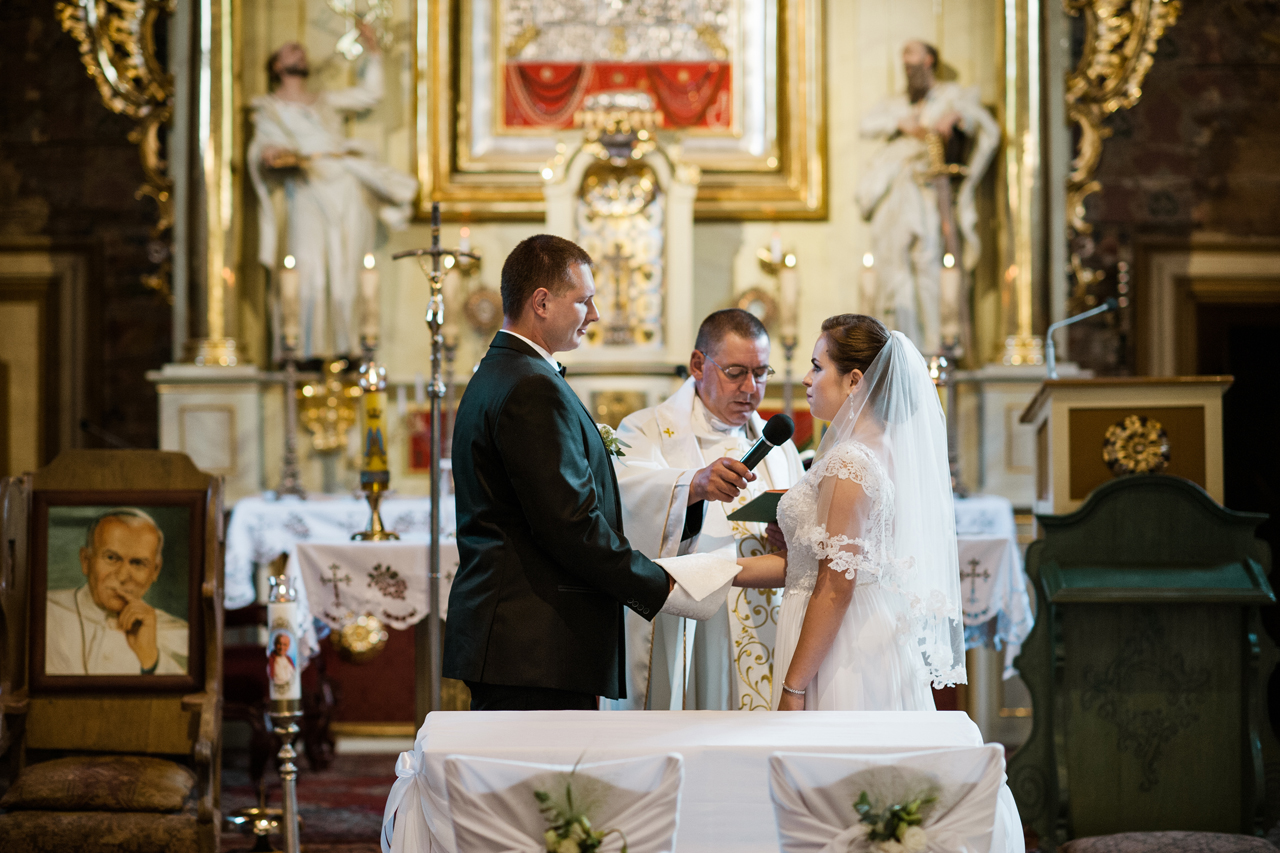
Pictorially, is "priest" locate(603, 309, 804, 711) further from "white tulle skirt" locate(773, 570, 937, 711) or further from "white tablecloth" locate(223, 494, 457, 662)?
"white tablecloth" locate(223, 494, 457, 662)

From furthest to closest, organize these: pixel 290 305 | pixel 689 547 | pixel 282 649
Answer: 1. pixel 290 305
2. pixel 689 547
3. pixel 282 649

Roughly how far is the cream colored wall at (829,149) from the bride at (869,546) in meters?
3.80

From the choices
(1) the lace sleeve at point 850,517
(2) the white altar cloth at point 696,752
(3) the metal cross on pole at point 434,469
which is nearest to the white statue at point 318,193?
(3) the metal cross on pole at point 434,469

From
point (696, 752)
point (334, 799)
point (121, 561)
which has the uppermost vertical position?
point (121, 561)

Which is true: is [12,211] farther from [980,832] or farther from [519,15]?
[980,832]

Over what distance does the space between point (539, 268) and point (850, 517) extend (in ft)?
2.94

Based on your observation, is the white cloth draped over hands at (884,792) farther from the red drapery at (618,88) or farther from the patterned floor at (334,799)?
the red drapery at (618,88)

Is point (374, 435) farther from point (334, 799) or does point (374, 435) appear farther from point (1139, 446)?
point (1139, 446)

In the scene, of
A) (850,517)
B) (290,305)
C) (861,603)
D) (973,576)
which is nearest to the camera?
(850,517)

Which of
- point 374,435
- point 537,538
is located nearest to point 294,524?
point 374,435

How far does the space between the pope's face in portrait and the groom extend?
5.48ft

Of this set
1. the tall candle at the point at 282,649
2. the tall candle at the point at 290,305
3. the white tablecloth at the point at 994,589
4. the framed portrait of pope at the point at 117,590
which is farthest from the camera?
the tall candle at the point at 290,305

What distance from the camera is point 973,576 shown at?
16.3 ft

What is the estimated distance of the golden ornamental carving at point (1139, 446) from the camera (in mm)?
4375
